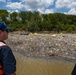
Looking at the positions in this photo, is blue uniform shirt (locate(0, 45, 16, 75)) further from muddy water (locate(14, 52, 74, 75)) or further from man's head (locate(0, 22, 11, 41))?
muddy water (locate(14, 52, 74, 75))

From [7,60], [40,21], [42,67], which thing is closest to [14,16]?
[40,21]

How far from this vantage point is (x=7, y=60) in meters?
3.65

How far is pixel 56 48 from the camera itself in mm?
17844

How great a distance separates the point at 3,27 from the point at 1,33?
0.09 meters

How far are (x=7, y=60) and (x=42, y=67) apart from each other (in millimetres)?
9456

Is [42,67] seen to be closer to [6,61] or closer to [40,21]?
[6,61]

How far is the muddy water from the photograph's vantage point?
38.9 ft

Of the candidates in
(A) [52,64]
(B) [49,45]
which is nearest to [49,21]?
(B) [49,45]

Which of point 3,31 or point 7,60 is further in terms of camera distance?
point 3,31

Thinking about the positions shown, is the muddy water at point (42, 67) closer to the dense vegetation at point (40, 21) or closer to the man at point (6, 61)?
the man at point (6, 61)

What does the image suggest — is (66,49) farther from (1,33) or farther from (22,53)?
(1,33)

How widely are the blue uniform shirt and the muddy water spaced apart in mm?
7750

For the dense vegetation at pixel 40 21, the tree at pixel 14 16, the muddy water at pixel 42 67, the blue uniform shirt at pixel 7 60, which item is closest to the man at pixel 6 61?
the blue uniform shirt at pixel 7 60

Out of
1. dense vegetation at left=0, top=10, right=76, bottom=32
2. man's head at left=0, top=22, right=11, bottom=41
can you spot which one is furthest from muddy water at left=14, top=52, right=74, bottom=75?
dense vegetation at left=0, top=10, right=76, bottom=32
